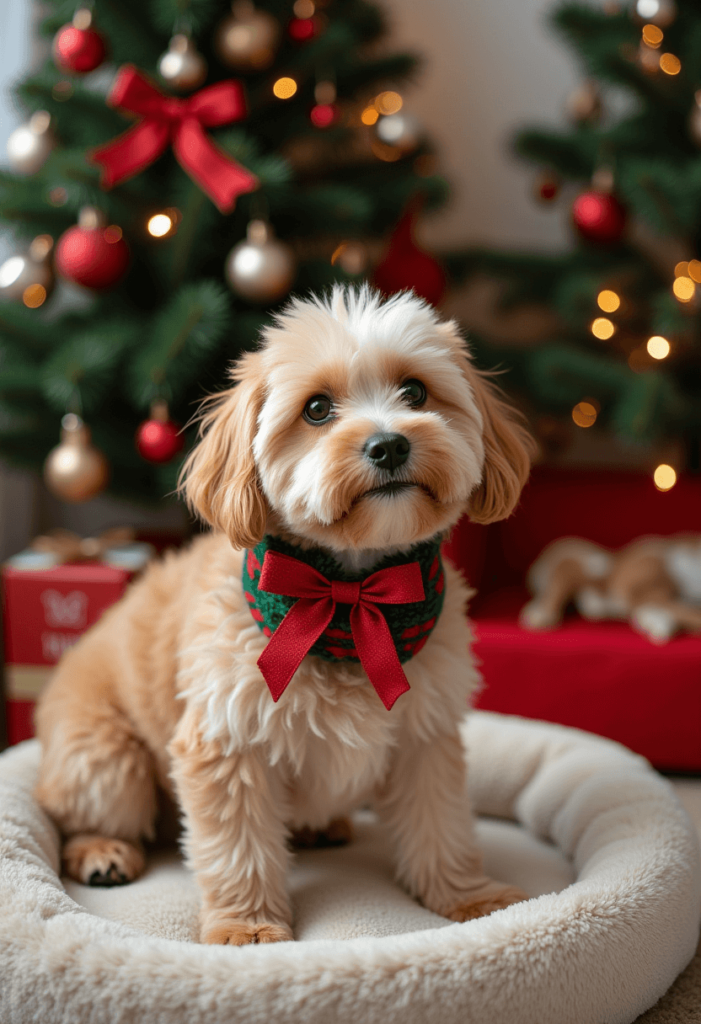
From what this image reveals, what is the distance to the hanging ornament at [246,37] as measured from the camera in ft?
7.41

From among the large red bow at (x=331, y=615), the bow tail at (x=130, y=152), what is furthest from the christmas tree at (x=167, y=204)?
the large red bow at (x=331, y=615)

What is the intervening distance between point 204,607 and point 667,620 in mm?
1374

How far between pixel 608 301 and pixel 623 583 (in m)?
0.87

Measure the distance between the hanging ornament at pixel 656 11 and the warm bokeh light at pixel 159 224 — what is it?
1.40 metres

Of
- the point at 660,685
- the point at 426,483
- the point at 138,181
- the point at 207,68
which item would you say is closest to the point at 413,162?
the point at 207,68

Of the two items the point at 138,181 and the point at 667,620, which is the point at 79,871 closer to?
the point at 667,620

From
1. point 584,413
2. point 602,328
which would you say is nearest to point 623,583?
point 584,413

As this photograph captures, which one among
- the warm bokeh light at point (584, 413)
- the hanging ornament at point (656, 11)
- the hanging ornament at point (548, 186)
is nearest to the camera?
the hanging ornament at point (656, 11)

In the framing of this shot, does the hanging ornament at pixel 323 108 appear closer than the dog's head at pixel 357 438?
No

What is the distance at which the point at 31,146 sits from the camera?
2.37 meters

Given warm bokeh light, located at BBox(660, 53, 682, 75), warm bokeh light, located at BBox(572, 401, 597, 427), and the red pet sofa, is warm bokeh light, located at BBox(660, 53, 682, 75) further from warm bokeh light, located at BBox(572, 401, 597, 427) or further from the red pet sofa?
the red pet sofa

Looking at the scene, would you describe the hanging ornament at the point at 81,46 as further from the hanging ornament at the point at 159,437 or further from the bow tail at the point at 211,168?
the hanging ornament at the point at 159,437

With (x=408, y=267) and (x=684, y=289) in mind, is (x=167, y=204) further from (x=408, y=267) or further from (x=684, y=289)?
(x=684, y=289)

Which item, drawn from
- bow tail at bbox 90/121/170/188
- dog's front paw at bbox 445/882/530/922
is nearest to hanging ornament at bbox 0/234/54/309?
bow tail at bbox 90/121/170/188
